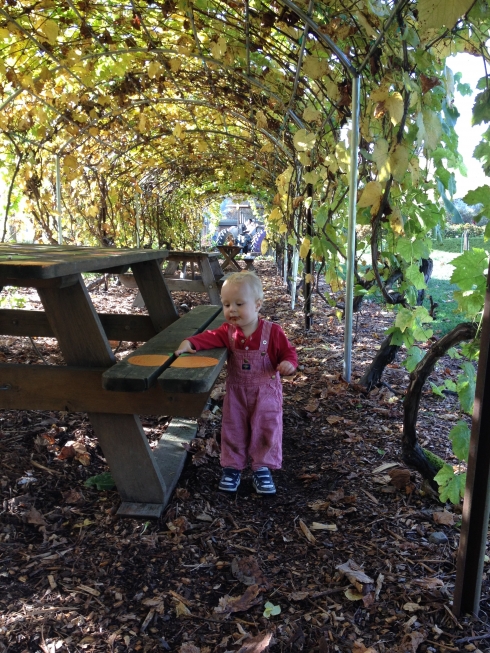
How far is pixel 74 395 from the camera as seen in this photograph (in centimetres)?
212

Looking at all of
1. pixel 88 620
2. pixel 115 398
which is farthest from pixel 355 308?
pixel 88 620

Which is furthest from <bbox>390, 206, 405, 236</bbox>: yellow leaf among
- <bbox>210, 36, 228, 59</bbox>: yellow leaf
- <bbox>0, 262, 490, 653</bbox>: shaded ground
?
<bbox>210, 36, 228, 59</bbox>: yellow leaf

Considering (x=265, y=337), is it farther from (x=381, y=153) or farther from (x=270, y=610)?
(x=270, y=610)

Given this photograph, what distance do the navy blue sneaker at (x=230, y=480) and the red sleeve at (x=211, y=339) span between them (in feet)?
1.92

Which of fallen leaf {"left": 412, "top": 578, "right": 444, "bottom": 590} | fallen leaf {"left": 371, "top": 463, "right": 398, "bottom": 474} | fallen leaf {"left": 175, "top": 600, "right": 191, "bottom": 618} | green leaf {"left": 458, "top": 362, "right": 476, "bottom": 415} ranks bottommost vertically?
fallen leaf {"left": 175, "top": 600, "right": 191, "bottom": 618}

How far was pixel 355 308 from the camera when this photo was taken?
6.87 metres

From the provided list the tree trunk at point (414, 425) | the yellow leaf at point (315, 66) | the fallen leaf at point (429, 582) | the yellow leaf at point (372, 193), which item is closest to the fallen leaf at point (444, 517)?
the tree trunk at point (414, 425)

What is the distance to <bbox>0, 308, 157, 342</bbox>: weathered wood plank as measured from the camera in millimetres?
3139

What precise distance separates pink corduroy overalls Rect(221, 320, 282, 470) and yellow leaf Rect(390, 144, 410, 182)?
90 cm

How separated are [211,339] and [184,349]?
0.70ft

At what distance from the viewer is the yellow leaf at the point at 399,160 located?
7.96ft

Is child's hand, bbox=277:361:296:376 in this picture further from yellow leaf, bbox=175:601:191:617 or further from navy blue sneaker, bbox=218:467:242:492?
yellow leaf, bbox=175:601:191:617

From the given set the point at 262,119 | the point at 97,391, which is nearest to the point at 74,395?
the point at 97,391

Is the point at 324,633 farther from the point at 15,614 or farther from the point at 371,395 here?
the point at 371,395
